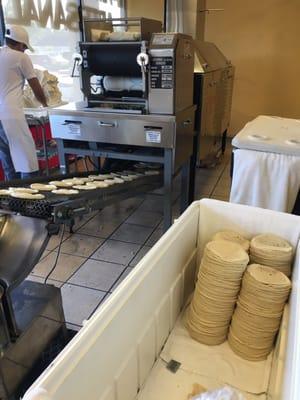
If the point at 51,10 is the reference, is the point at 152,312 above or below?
below

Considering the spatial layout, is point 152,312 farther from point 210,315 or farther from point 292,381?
point 292,381

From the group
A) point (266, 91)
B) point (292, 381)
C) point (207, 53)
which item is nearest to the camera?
point (292, 381)

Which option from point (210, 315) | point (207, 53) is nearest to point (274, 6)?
point (207, 53)

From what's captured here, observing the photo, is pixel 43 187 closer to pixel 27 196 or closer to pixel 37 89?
pixel 27 196

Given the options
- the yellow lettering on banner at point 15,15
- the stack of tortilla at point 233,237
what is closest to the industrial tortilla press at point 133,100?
the stack of tortilla at point 233,237

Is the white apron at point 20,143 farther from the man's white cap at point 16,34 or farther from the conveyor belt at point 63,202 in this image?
the conveyor belt at point 63,202

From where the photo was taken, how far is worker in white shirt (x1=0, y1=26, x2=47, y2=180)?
271 cm

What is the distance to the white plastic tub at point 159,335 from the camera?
0.81 meters

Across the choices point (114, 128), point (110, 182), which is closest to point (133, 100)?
point (114, 128)

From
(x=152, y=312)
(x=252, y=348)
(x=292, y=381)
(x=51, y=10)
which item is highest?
(x=51, y=10)

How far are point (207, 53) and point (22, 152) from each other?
2278mm

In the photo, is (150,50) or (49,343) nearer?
(49,343)

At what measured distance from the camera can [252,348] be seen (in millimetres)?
1284

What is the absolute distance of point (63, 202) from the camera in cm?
147
